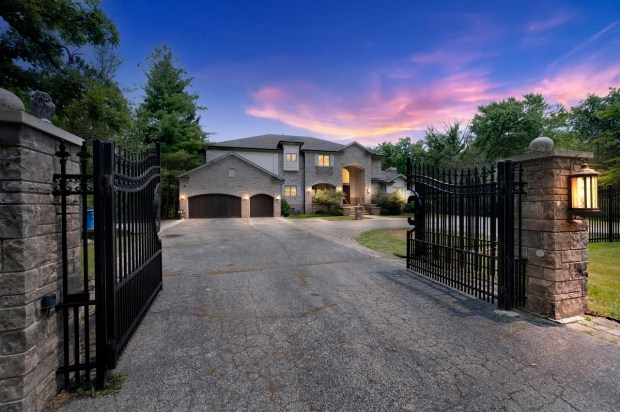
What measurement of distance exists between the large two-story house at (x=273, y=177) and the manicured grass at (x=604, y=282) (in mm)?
21720

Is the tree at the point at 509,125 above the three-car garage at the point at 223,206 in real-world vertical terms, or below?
above

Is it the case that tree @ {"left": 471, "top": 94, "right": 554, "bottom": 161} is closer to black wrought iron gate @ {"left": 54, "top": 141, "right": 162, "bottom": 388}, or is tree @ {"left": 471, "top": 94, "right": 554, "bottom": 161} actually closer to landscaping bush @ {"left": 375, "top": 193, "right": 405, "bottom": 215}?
landscaping bush @ {"left": 375, "top": 193, "right": 405, "bottom": 215}

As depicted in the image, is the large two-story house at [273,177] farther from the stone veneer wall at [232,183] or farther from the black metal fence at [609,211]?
the black metal fence at [609,211]

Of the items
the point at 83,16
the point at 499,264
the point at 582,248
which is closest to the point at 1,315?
the point at 499,264

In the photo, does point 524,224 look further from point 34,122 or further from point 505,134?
point 505,134

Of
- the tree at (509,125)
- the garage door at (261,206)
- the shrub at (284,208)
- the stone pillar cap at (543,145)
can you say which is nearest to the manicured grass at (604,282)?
the stone pillar cap at (543,145)

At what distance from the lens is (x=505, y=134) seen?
111 feet

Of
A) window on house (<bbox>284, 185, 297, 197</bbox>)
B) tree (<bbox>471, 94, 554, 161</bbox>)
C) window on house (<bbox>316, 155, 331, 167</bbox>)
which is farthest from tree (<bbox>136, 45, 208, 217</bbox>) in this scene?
tree (<bbox>471, 94, 554, 161</bbox>)

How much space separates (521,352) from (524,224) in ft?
7.01

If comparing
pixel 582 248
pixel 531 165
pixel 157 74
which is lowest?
pixel 582 248

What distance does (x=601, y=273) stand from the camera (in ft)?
20.9

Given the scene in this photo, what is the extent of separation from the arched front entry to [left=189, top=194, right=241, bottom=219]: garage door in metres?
13.4

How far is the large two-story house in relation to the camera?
24.3 m

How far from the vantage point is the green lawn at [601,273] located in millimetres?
4457
